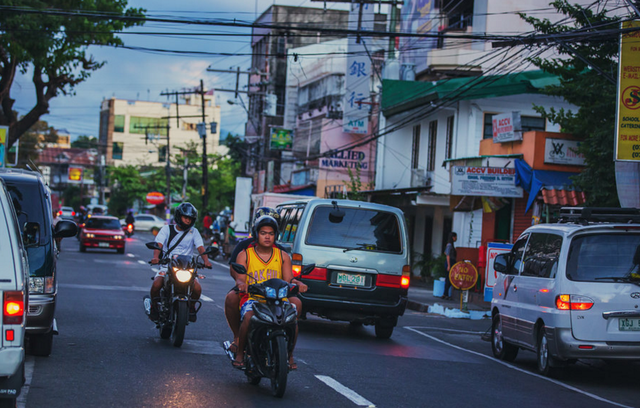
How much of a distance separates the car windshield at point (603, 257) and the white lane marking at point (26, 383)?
Answer: 20.4 ft

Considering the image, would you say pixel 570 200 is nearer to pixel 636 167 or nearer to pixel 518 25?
pixel 636 167

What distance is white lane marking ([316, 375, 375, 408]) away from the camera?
7840mm

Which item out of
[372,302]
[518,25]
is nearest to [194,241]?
[372,302]

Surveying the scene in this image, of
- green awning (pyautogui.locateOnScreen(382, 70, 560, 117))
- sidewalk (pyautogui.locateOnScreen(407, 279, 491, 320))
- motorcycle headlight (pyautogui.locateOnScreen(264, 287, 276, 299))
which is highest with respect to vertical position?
green awning (pyautogui.locateOnScreen(382, 70, 560, 117))

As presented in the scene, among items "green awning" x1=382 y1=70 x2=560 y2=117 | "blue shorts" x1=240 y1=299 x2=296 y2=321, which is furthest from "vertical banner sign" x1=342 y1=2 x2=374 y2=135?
"blue shorts" x1=240 y1=299 x2=296 y2=321

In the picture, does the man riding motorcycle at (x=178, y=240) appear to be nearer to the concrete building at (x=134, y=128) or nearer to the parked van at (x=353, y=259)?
the parked van at (x=353, y=259)

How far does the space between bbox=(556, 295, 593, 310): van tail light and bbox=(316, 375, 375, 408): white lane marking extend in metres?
3.10

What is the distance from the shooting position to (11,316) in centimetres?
549

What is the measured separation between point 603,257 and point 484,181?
1205 centimetres

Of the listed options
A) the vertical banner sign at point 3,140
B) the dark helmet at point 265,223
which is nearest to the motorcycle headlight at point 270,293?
the dark helmet at point 265,223

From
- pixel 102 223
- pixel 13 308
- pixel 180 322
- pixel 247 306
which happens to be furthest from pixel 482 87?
pixel 13 308

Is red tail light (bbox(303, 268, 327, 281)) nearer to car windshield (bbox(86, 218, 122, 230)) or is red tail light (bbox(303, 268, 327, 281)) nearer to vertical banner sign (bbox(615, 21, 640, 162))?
vertical banner sign (bbox(615, 21, 640, 162))

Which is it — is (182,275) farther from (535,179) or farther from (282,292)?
(535,179)

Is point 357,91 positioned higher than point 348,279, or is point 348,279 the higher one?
point 357,91
